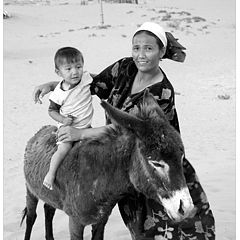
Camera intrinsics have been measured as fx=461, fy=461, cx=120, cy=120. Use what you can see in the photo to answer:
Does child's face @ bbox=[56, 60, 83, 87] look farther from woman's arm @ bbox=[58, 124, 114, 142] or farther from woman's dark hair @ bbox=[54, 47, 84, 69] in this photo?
woman's arm @ bbox=[58, 124, 114, 142]

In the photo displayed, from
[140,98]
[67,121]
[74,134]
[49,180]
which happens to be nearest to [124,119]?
[140,98]

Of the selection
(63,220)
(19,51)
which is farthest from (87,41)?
(63,220)

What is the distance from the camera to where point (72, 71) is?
314cm

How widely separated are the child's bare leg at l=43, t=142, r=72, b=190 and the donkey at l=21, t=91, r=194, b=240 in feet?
0.13

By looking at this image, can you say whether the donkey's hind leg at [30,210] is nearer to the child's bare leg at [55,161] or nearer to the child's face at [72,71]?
the child's bare leg at [55,161]

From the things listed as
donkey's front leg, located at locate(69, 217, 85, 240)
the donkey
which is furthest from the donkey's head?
donkey's front leg, located at locate(69, 217, 85, 240)

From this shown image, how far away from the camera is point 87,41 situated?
18.8m

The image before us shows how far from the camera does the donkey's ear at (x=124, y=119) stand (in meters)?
2.59

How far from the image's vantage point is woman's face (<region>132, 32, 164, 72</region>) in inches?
118

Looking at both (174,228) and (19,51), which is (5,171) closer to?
(174,228)

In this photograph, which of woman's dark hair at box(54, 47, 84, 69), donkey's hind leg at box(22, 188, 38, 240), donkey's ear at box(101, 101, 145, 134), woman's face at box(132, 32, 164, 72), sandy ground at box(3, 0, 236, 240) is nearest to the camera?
donkey's ear at box(101, 101, 145, 134)

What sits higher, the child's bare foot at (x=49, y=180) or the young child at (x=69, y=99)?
the young child at (x=69, y=99)

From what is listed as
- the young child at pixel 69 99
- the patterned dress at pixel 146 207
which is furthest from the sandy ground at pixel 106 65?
the young child at pixel 69 99

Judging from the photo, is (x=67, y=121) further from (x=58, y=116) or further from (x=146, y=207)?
(x=146, y=207)
